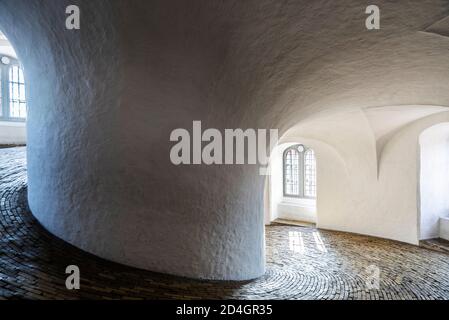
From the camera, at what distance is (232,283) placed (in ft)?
14.2

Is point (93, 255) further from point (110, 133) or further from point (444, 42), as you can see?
point (444, 42)

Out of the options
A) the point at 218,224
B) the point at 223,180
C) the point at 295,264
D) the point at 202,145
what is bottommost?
the point at 295,264

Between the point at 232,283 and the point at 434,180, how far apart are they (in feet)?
27.2

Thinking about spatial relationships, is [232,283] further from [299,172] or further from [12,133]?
[12,133]

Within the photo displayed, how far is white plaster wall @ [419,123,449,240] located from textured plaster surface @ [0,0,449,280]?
5.23 meters

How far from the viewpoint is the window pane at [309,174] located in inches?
506

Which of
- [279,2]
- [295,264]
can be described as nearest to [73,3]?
[279,2]

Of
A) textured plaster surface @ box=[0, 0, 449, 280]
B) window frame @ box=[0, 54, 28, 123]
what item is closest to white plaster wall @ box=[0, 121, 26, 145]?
window frame @ box=[0, 54, 28, 123]

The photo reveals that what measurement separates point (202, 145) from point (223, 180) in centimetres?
66

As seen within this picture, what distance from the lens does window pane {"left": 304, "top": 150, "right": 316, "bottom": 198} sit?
42.2 feet

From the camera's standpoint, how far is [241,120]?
4.17 m

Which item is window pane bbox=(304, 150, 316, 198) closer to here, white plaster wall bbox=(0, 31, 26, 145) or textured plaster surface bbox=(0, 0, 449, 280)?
textured plaster surface bbox=(0, 0, 449, 280)
